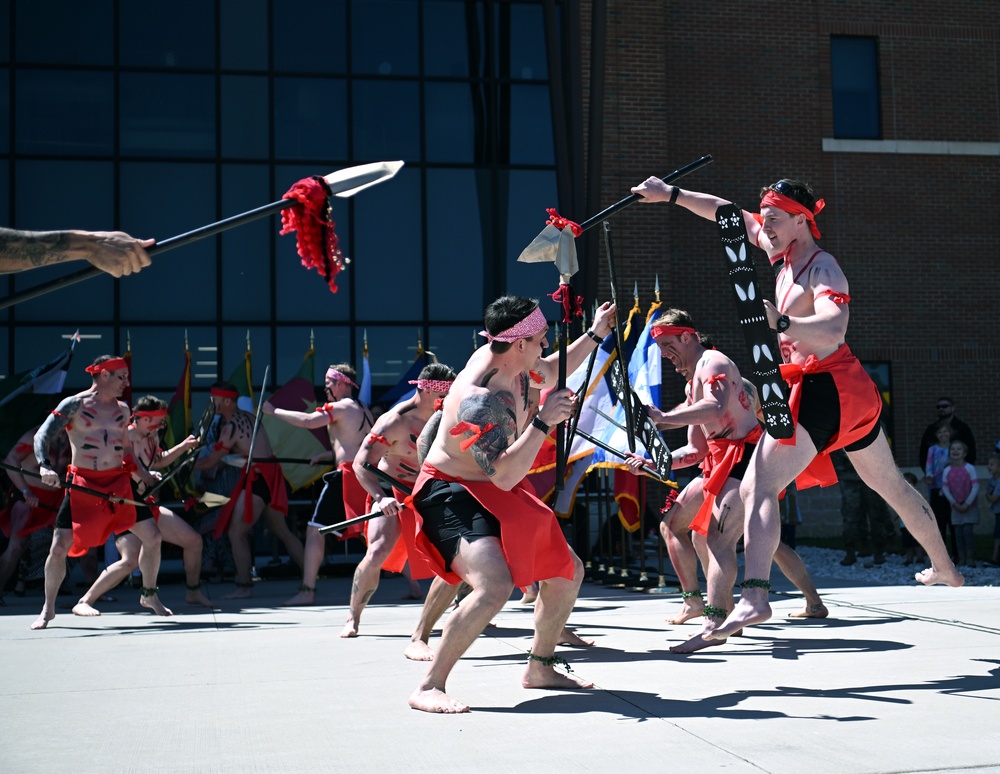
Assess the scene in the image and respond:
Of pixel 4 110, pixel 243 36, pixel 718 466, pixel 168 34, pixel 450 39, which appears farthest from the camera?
pixel 450 39

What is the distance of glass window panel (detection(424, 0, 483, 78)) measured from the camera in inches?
703

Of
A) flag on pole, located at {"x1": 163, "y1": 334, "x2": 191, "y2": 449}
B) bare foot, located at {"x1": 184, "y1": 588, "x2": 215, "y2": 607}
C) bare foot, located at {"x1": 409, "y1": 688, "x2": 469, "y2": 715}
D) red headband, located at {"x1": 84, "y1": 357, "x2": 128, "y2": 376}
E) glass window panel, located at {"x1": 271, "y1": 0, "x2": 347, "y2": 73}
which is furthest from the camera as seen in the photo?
glass window panel, located at {"x1": 271, "y1": 0, "x2": 347, "y2": 73}

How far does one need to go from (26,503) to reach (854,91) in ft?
49.2

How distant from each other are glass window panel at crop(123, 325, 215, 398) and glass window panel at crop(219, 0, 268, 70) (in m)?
3.98

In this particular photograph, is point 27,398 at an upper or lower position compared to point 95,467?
upper

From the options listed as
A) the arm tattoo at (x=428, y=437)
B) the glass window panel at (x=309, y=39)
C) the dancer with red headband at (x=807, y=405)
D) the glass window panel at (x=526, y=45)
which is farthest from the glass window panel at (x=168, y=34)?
the dancer with red headband at (x=807, y=405)

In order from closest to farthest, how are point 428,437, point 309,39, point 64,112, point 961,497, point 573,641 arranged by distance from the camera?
point 428,437, point 573,641, point 961,497, point 64,112, point 309,39

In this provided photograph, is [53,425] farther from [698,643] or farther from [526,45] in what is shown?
[526,45]

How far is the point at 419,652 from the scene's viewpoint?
6590 millimetres

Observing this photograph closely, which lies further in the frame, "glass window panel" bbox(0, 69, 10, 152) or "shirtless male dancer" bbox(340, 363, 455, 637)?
"glass window panel" bbox(0, 69, 10, 152)

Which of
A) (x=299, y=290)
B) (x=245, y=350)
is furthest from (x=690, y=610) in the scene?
(x=299, y=290)

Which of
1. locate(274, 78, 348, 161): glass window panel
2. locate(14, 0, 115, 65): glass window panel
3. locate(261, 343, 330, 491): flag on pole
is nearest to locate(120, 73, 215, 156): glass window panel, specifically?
locate(14, 0, 115, 65): glass window panel

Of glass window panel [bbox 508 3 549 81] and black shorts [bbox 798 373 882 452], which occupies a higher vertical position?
glass window panel [bbox 508 3 549 81]

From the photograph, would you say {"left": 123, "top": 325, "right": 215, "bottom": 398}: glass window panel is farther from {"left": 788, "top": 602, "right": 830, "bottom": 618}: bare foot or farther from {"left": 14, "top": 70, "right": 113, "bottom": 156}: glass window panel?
{"left": 788, "top": 602, "right": 830, "bottom": 618}: bare foot
